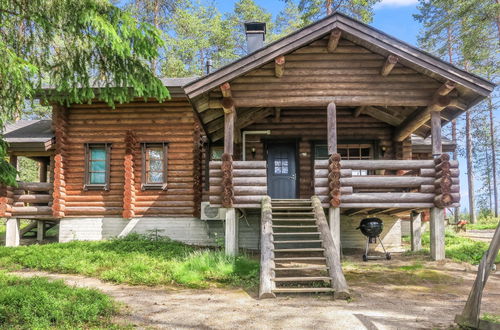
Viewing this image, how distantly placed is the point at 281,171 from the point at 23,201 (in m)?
9.04

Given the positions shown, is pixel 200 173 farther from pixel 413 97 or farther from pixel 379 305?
pixel 379 305

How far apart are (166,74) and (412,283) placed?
2261 cm

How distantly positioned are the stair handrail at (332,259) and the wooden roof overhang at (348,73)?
9.58 feet

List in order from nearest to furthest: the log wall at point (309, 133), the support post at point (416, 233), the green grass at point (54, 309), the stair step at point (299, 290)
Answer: the green grass at point (54, 309) → the stair step at point (299, 290) → the support post at point (416, 233) → the log wall at point (309, 133)

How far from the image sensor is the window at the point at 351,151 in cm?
1405

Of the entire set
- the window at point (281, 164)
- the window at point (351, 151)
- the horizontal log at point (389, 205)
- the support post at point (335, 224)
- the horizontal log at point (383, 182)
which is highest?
the window at point (351, 151)

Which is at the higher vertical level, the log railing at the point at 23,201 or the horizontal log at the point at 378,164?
the horizontal log at the point at 378,164

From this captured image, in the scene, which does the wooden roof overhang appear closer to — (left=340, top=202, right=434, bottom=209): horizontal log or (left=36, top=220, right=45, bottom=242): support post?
(left=340, top=202, right=434, bottom=209): horizontal log

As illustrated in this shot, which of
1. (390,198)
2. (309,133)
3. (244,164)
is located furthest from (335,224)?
(309,133)

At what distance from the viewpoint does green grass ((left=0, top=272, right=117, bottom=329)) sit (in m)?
5.63

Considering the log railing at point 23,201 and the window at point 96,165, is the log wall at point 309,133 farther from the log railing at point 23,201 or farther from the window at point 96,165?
the log railing at point 23,201

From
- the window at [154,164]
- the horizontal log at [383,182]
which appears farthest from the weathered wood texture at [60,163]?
the horizontal log at [383,182]

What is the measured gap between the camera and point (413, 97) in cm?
1084

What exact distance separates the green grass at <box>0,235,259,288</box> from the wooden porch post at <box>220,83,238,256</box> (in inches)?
16.8
